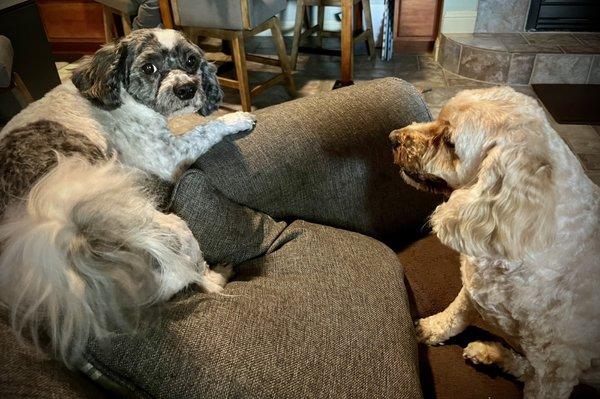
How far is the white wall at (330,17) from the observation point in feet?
13.2

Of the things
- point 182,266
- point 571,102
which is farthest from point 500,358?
point 571,102

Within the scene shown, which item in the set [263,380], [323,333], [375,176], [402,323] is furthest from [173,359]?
[375,176]

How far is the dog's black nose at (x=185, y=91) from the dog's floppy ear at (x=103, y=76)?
19 cm

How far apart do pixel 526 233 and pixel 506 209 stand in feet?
0.20

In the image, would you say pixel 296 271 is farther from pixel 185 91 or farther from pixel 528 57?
pixel 528 57

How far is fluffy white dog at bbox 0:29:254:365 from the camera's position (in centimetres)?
72

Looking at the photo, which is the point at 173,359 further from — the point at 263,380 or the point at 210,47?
the point at 210,47

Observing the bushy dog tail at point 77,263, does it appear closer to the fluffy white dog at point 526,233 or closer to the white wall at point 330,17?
the fluffy white dog at point 526,233

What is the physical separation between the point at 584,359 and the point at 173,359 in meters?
0.89

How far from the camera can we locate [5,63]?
7.69 ft

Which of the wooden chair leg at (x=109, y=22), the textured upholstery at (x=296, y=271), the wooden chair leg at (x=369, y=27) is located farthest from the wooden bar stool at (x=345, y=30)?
the textured upholstery at (x=296, y=271)

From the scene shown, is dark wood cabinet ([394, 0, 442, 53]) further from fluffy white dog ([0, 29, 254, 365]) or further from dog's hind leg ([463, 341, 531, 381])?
dog's hind leg ([463, 341, 531, 381])

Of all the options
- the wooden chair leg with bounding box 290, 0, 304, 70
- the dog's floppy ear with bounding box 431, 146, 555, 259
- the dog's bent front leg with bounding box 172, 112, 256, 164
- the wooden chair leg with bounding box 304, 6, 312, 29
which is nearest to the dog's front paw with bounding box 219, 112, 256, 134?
the dog's bent front leg with bounding box 172, 112, 256, 164

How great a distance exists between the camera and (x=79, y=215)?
0.80m
